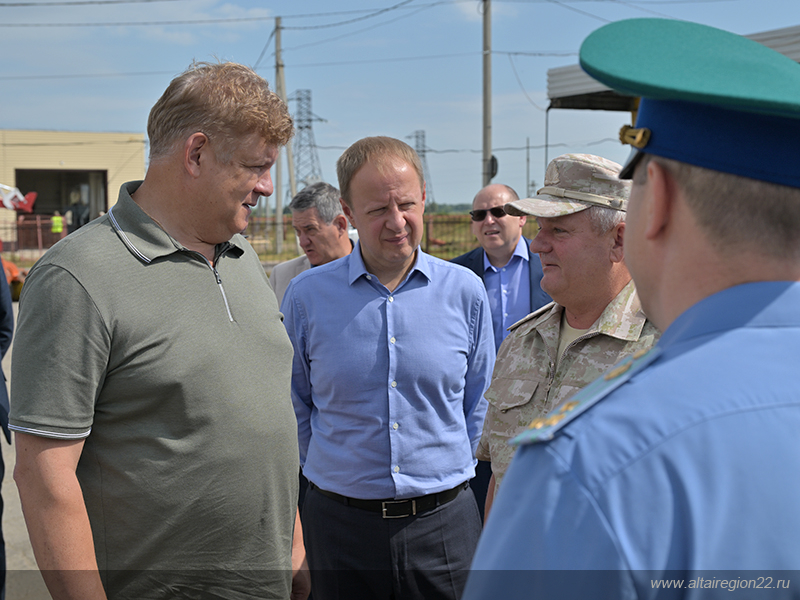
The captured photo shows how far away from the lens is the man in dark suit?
172 inches

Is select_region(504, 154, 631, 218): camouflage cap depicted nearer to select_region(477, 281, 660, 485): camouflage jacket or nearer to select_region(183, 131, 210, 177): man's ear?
select_region(477, 281, 660, 485): camouflage jacket

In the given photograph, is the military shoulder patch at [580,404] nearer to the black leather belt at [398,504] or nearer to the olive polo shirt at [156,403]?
the olive polo shirt at [156,403]

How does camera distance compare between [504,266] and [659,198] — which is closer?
[659,198]

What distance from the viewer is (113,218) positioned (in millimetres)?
1825

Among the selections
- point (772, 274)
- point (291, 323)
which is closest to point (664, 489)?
point (772, 274)

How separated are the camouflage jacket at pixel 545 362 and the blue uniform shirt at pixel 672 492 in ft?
4.38

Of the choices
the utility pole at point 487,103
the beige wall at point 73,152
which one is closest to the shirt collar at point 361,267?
the utility pole at point 487,103

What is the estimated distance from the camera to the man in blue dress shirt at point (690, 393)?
75cm

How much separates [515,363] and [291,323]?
101cm

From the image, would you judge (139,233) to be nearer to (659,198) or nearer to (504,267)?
(659,198)

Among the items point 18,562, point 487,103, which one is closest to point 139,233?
point 18,562

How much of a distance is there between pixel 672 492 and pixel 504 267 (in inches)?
155

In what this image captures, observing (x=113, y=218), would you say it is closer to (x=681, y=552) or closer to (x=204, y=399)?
(x=204, y=399)

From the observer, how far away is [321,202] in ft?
14.2
